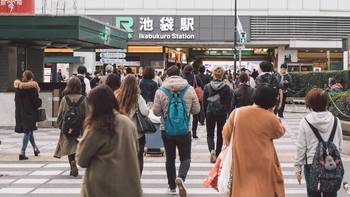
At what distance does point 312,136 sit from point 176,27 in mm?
47705

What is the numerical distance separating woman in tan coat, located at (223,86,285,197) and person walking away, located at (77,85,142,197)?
118 centimetres

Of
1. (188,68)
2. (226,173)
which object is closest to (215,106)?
(188,68)

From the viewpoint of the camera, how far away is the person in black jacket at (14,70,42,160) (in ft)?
43.4

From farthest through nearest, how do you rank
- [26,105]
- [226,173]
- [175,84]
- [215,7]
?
[215,7], [26,105], [175,84], [226,173]

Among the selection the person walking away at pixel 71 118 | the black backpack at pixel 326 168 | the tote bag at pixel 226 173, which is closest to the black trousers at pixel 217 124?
the person walking away at pixel 71 118

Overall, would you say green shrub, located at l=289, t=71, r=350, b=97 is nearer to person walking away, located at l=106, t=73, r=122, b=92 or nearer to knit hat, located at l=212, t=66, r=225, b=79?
knit hat, located at l=212, t=66, r=225, b=79

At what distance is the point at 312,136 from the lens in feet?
21.5

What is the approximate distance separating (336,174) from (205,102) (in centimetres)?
613

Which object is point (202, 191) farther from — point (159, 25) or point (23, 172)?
point (159, 25)

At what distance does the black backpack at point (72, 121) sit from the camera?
1086cm

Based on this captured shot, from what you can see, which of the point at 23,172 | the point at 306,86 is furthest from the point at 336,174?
the point at 306,86

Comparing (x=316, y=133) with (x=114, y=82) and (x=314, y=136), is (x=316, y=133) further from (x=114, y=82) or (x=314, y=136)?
(x=114, y=82)

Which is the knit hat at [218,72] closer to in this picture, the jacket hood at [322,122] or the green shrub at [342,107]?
the green shrub at [342,107]

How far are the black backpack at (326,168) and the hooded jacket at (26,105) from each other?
7.99 metres
